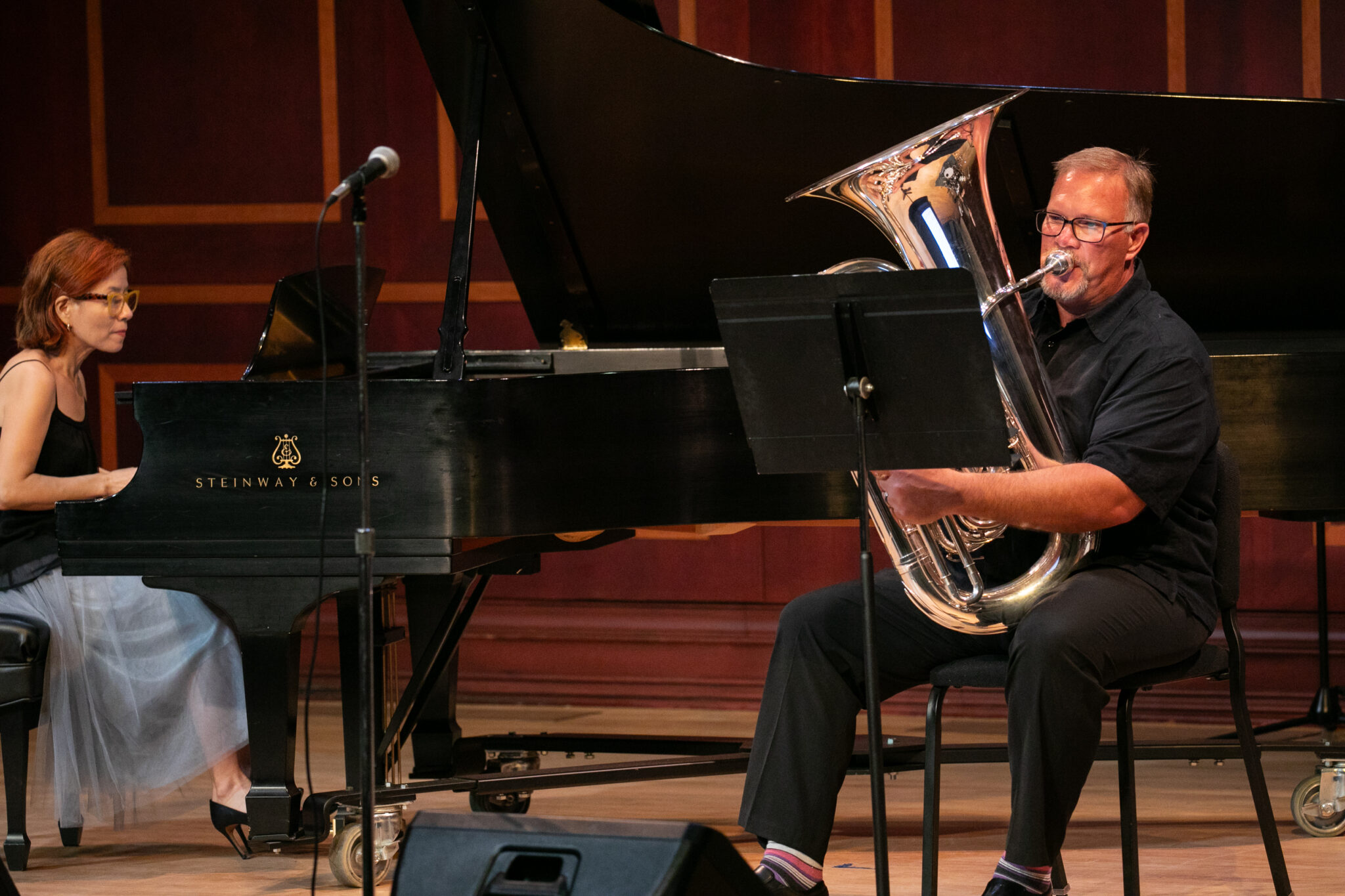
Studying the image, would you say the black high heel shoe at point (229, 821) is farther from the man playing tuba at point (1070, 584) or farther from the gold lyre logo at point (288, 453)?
the man playing tuba at point (1070, 584)

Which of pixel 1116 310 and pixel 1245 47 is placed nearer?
pixel 1116 310

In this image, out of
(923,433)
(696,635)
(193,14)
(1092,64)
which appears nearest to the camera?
(923,433)

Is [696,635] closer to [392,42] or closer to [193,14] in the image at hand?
[392,42]

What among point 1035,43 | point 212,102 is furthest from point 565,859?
point 212,102

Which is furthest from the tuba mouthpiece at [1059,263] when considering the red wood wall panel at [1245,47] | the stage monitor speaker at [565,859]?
the red wood wall panel at [1245,47]

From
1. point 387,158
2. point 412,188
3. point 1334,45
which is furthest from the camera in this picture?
point 412,188

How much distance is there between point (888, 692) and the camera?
106 inches

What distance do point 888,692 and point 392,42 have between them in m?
3.14

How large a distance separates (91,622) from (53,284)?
0.73 metres

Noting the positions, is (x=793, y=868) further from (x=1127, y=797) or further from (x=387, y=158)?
(x=387, y=158)

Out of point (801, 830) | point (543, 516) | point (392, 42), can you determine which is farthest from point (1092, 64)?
point (801, 830)

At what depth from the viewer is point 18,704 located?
3223mm

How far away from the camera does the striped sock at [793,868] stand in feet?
8.13

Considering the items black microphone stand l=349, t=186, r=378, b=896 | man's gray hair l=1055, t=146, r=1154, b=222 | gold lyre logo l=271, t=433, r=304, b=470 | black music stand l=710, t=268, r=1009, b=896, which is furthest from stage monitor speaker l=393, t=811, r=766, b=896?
man's gray hair l=1055, t=146, r=1154, b=222
